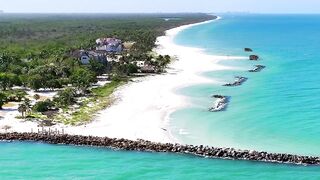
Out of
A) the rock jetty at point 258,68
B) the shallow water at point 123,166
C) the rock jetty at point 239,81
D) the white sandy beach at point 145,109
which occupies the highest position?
the rock jetty at point 258,68

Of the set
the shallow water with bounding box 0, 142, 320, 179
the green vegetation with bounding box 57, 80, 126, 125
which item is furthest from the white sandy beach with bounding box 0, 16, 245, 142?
the shallow water with bounding box 0, 142, 320, 179

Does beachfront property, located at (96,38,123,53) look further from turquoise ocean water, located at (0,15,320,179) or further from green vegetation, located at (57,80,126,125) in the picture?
turquoise ocean water, located at (0,15,320,179)

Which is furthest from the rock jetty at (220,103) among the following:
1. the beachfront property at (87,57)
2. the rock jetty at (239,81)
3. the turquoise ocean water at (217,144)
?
the beachfront property at (87,57)

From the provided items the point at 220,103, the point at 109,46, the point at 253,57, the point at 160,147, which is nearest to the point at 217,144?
the point at 160,147

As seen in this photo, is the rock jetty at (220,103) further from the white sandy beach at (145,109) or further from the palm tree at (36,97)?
the palm tree at (36,97)

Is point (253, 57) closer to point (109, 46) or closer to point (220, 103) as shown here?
point (109, 46)

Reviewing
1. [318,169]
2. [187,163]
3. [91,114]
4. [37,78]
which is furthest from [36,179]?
[37,78]

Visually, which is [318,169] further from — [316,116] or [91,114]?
[91,114]
